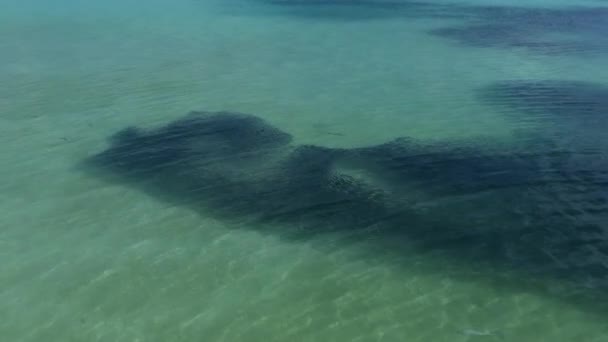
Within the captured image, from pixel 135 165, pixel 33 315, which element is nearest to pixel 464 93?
pixel 135 165

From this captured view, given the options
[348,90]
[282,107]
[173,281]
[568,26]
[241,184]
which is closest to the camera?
[173,281]

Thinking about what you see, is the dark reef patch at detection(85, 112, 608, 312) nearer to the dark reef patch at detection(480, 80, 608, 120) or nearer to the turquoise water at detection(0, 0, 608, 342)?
the turquoise water at detection(0, 0, 608, 342)

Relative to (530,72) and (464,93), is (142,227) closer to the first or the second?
(464,93)

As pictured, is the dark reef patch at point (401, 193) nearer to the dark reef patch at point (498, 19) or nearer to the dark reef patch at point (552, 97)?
the dark reef patch at point (552, 97)

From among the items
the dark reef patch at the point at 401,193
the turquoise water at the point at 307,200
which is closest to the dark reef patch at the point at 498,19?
the turquoise water at the point at 307,200

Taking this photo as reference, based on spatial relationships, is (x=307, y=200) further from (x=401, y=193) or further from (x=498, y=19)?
(x=498, y=19)
